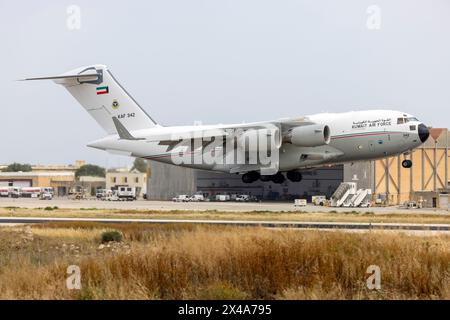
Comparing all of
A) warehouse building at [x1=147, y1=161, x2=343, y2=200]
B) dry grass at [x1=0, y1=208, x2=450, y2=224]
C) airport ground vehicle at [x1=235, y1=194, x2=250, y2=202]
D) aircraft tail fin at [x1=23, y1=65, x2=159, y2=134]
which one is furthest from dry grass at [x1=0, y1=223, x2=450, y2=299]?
warehouse building at [x1=147, y1=161, x2=343, y2=200]

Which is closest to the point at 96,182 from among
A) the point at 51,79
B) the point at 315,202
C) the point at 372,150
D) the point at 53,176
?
the point at 53,176

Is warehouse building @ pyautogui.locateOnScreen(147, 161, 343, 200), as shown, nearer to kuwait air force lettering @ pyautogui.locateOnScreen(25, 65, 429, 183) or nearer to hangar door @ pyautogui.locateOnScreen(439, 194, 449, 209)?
hangar door @ pyautogui.locateOnScreen(439, 194, 449, 209)

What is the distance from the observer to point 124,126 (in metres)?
46.5

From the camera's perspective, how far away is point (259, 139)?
1623 inches

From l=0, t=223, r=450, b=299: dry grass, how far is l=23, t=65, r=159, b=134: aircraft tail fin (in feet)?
87.7

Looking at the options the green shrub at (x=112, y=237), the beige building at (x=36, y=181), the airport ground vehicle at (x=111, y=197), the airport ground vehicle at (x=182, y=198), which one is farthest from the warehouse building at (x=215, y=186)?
the green shrub at (x=112, y=237)

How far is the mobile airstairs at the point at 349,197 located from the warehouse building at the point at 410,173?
6.31 meters

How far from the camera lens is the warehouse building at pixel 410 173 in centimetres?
8500

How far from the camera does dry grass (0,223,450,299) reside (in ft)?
48.1

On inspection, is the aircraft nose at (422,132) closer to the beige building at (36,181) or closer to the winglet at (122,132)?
the winglet at (122,132)

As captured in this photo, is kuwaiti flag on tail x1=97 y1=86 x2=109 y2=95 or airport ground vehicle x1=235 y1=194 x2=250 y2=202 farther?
airport ground vehicle x1=235 y1=194 x2=250 y2=202

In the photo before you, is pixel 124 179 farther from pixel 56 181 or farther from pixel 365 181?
pixel 365 181

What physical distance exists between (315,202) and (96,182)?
238 ft
